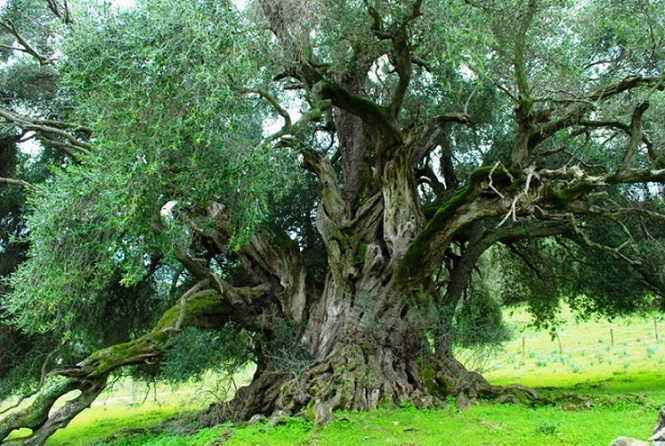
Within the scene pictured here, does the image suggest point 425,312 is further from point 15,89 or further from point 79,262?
point 15,89

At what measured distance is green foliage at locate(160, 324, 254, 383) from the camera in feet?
35.2

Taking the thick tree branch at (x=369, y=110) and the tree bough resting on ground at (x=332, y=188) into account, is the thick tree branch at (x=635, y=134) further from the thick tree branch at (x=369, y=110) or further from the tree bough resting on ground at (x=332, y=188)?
the thick tree branch at (x=369, y=110)

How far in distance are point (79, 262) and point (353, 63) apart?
6.82 metres

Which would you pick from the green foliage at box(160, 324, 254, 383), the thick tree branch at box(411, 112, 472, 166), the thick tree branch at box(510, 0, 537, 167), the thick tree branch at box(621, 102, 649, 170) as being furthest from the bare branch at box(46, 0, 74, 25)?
the thick tree branch at box(621, 102, 649, 170)

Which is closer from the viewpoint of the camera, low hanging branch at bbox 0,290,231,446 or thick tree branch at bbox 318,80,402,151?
low hanging branch at bbox 0,290,231,446

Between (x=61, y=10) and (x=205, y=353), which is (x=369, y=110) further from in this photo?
(x=61, y=10)

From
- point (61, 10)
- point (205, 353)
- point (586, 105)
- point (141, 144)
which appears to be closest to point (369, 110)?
point (586, 105)

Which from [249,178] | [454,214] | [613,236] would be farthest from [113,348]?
[613,236]

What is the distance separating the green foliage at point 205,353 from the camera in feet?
35.2

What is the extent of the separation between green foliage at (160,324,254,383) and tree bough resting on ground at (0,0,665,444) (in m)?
0.11

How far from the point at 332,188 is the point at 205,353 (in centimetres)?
449

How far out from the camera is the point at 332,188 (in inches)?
484

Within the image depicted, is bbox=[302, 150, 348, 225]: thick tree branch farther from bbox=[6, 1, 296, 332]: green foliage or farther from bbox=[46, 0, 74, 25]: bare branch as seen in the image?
bbox=[46, 0, 74, 25]: bare branch

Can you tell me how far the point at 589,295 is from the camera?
14.1 metres
